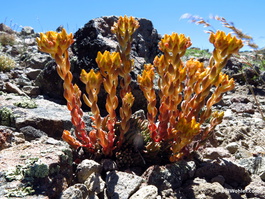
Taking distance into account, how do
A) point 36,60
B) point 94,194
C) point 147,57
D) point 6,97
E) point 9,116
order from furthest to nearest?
point 36,60 → point 147,57 → point 6,97 → point 9,116 → point 94,194

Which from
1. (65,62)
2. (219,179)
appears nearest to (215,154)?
(219,179)

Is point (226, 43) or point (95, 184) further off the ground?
point (226, 43)

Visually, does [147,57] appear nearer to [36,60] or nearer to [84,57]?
[84,57]

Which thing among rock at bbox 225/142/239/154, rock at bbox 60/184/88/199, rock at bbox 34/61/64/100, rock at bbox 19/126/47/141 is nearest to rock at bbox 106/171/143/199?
rock at bbox 60/184/88/199

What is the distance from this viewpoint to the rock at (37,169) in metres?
2.04

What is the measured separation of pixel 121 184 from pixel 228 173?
115 cm

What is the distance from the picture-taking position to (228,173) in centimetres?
286

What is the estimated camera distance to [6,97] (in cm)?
446

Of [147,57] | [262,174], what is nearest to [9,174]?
[262,174]

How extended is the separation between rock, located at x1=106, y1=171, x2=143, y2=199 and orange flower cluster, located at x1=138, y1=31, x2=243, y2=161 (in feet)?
1.71

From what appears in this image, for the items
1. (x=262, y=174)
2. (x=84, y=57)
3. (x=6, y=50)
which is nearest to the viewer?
(x=262, y=174)

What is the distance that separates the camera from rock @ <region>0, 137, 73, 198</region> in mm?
2035

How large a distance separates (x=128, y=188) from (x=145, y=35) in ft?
12.5

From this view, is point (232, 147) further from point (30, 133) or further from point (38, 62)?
point (38, 62)
